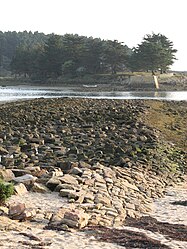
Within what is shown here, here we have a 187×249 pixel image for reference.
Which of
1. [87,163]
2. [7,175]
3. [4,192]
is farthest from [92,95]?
[4,192]

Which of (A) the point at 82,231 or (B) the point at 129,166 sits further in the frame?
(B) the point at 129,166

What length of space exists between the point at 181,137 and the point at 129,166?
901 centimetres

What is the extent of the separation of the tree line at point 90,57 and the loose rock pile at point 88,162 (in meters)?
60.8

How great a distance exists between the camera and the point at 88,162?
1550cm

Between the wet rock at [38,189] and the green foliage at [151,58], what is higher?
the green foliage at [151,58]

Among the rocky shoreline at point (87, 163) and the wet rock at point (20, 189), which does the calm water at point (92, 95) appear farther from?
the wet rock at point (20, 189)

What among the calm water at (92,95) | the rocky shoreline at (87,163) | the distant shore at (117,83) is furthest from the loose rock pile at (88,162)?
the distant shore at (117,83)

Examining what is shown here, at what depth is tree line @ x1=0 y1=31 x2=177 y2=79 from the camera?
8738 centimetres

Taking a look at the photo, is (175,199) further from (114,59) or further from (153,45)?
(114,59)

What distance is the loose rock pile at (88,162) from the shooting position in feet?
36.3

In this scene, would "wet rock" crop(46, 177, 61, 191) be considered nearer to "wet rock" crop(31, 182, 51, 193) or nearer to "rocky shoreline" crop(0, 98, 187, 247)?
"rocky shoreline" crop(0, 98, 187, 247)

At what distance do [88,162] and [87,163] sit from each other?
0.34 metres

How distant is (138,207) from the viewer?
39.2ft

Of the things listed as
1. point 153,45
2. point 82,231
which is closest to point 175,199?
point 82,231
